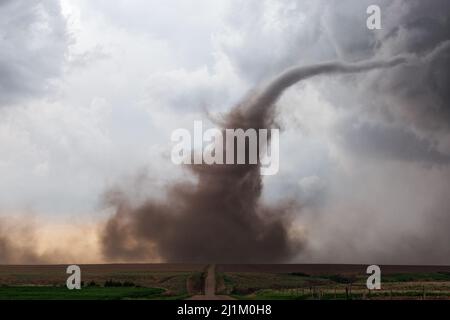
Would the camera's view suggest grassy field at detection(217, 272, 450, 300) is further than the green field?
Yes

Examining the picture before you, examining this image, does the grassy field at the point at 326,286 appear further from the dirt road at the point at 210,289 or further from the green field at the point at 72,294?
the green field at the point at 72,294

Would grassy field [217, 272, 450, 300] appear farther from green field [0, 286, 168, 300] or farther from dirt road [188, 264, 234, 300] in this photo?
green field [0, 286, 168, 300]

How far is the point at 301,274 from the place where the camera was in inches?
6265

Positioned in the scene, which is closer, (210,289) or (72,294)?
(72,294)

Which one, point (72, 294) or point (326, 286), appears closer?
point (72, 294)

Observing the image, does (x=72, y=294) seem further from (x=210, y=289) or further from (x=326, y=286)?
(x=326, y=286)

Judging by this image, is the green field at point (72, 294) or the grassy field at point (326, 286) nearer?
the green field at point (72, 294)

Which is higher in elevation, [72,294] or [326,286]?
[326,286]
